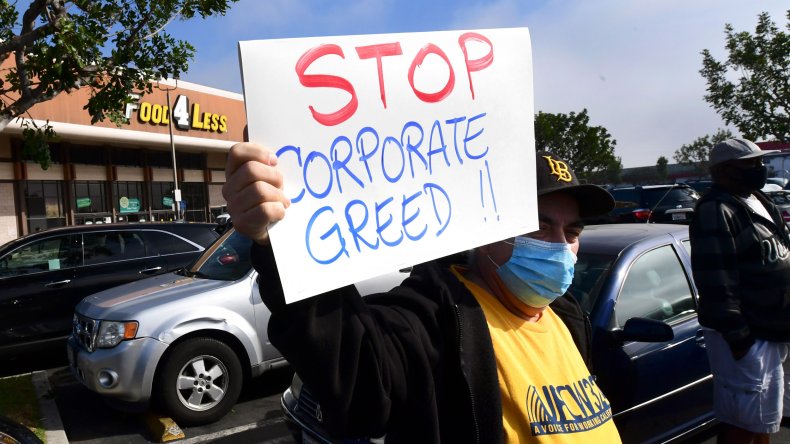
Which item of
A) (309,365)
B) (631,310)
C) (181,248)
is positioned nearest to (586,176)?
(181,248)

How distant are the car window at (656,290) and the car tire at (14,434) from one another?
335 cm

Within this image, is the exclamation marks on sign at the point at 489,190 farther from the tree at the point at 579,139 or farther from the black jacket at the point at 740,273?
the tree at the point at 579,139

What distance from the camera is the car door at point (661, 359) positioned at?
10.2 feet

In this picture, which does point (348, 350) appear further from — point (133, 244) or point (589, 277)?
point (133, 244)

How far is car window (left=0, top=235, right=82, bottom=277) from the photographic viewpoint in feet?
22.7

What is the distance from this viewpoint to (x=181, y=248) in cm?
786

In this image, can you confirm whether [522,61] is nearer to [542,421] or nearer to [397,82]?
[397,82]

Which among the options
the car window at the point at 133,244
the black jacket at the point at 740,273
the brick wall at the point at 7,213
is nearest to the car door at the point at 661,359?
the black jacket at the point at 740,273

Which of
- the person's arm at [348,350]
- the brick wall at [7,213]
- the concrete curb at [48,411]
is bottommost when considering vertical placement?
the concrete curb at [48,411]

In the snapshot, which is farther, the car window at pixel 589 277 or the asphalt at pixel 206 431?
the asphalt at pixel 206 431

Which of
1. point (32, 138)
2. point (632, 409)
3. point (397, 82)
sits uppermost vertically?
point (32, 138)

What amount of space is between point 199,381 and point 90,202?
24.7 m

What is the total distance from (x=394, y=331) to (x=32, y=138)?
5.57 m

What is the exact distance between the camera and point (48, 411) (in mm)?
5172
